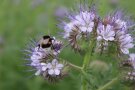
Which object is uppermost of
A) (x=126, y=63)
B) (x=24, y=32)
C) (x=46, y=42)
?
(x=24, y=32)

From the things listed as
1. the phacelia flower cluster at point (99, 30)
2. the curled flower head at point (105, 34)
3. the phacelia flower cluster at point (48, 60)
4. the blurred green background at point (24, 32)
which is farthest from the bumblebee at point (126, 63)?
the blurred green background at point (24, 32)

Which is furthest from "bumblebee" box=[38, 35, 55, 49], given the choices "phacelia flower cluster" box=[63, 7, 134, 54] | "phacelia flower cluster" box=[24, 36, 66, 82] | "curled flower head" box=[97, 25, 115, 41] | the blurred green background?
the blurred green background

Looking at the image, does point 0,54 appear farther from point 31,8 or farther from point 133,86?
point 133,86

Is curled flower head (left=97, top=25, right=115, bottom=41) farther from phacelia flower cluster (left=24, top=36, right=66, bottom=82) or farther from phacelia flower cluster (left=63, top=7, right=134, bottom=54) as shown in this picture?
phacelia flower cluster (left=24, top=36, right=66, bottom=82)

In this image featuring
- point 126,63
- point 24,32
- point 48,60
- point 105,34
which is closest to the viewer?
point 105,34

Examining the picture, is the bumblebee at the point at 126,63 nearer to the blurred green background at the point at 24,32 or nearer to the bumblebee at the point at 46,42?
the bumblebee at the point at 46,42

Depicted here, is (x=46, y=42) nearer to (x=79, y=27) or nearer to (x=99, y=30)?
(x=79, y=27)

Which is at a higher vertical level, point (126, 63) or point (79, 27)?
point (79, 27)

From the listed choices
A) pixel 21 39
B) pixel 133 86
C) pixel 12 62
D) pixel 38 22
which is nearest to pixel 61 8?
pixel 38 22

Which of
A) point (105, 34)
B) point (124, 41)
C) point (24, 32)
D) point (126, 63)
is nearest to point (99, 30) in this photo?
point (105, 34)
